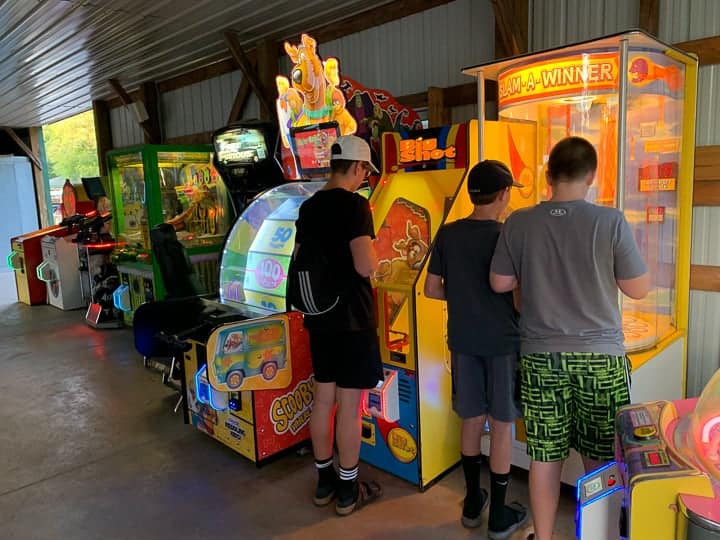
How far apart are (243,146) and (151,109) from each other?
4.31 m

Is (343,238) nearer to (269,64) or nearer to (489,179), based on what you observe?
(489,179)

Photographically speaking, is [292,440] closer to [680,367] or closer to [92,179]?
[680,367]

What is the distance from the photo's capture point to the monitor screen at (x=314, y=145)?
3008 millimetres

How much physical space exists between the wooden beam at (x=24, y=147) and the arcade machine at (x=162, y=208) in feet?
26.0

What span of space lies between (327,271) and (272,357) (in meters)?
0.78

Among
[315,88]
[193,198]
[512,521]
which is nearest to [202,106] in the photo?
[193,198]

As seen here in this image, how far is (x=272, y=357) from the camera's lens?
2.89 meters

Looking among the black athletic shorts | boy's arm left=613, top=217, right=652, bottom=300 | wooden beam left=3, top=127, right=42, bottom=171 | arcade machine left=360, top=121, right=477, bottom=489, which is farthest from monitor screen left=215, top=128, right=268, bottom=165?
wooden beam left=3, top=127, right=42, bottom=171

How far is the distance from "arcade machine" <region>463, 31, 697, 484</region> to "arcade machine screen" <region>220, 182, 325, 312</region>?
49.0 inches

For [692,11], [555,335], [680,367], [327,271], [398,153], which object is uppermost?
[692,11]

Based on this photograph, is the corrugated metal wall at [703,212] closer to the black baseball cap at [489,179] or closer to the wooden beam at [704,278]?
the wooden beam at [704,278]

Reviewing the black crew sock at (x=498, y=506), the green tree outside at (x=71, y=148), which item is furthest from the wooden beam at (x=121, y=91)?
the green tree outside at (x=71, y=148)

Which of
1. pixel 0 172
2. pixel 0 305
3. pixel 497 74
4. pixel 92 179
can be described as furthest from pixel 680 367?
pixel 0 172

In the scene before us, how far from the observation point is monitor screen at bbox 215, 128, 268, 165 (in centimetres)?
435
